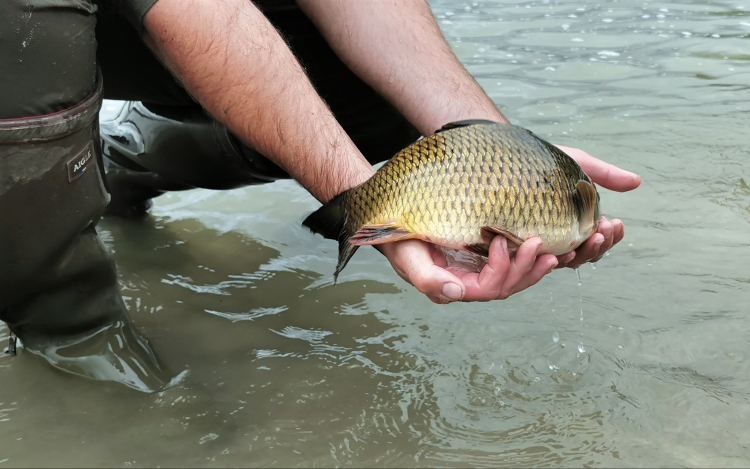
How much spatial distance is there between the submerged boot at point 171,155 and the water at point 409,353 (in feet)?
0.86

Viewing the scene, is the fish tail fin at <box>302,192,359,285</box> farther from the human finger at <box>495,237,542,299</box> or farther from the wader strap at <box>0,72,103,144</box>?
Result: the wader strap at <box>0,72,103,144</box>

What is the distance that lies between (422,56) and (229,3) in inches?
33.0

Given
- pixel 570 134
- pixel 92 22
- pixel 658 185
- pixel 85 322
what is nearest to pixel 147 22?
pixel 92 22

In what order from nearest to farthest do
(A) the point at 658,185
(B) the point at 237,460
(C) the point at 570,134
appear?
(B) the point at 237,460, (A) the point at 658,185, (C) the point at 570,134

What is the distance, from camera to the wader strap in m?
1.91

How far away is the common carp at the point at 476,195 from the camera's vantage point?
2.05 meters

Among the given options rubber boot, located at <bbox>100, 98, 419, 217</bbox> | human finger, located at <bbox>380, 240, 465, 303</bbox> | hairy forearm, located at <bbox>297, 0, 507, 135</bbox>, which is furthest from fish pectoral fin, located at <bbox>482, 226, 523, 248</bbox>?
rubber boot, located at <bbox>100, 98, 419, 217</bbox>

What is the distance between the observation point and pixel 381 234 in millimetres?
2066

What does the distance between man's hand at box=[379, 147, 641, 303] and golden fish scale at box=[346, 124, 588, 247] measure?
71 mm

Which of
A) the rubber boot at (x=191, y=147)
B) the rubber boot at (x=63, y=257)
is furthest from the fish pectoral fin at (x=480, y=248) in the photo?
the rubber boot at (x=191, y=147)

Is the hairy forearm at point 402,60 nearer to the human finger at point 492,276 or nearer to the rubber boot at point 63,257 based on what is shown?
the human finger at point 492,276

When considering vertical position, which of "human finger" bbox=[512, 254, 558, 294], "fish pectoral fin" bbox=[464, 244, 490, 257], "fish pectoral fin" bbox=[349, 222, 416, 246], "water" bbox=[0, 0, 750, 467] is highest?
"fish pectoral fin" bbox=[349, 222, 416, 246]

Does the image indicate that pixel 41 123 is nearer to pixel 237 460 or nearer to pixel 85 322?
pixel 85 322

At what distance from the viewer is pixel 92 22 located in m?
2.08
